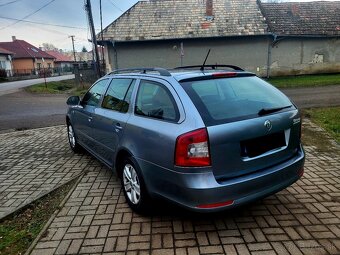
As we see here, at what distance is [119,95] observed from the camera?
13.3ft

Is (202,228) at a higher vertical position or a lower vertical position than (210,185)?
lower

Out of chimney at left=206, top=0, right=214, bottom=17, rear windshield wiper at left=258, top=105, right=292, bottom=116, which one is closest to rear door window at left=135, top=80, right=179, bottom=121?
rear windshield wiper at left=258, top=105, right=292, bottom=116

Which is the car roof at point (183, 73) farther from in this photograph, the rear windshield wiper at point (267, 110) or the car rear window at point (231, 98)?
the rear windshield wiper at point (267, 110)

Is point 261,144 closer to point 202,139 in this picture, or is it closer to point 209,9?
point 202,139

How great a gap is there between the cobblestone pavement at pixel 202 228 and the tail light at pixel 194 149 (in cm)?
67

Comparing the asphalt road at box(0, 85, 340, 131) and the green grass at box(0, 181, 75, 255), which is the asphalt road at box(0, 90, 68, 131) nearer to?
the asphalt road at box(0, 85, 340, 131)

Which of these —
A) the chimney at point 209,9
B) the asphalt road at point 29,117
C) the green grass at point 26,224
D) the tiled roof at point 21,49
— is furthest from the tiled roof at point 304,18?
the tiled roof at point 21,49

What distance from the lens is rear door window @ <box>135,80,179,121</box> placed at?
3.01m

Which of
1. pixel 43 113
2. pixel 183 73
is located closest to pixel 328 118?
pixel 183 73

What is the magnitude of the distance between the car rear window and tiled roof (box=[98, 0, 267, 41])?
17786mm

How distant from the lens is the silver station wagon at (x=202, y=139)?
8.86ft

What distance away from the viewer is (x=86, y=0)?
1975 cm

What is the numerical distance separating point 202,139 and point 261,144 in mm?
700

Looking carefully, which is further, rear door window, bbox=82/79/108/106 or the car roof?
rear door window, bbox=82/79/108/106
